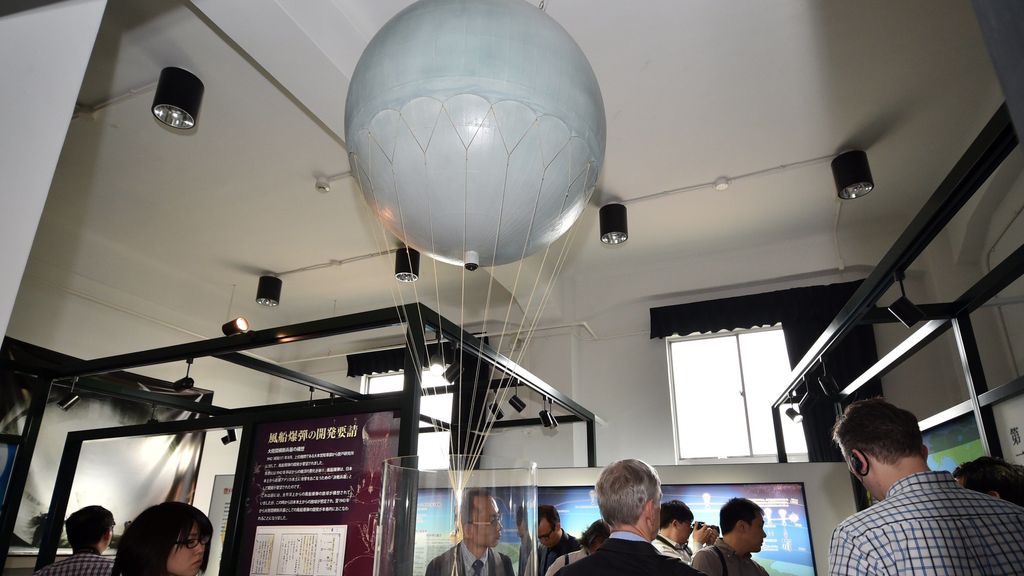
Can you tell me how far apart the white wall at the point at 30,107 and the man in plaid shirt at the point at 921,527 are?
1.81 meters

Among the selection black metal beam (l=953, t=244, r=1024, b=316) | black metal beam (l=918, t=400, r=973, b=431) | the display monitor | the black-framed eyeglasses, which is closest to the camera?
the black-framed eyeglasses

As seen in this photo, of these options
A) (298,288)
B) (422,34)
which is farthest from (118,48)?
(298,288)

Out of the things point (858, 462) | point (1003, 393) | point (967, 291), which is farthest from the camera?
point (967, 291)

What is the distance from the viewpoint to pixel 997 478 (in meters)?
2.35

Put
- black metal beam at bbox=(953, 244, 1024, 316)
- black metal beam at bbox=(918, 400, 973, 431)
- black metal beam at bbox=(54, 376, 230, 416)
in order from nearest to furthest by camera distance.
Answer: black metal beam at bbox=(953, 244, 1024, 316), black metal beam at bbox=(918, 400, 973, 431), black metal beam at bbox=(54, 376, 230, 416)

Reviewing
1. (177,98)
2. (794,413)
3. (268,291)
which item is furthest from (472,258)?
(268,291)

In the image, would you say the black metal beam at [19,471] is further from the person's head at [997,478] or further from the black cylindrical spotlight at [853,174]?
the black cylindrical spotlight at [853,174]

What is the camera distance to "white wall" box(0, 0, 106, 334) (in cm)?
84

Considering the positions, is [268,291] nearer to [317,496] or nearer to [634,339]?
[634,339]

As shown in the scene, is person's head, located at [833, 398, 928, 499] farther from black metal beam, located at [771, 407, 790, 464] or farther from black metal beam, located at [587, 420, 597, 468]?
black metal beam, located at [587, 420, 597, 468]

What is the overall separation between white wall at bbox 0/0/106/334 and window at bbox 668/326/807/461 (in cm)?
620

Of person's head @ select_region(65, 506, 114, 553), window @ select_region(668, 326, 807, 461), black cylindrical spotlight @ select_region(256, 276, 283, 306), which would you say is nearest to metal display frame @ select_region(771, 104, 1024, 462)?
window @ select_region(668, 326, 807, 461)

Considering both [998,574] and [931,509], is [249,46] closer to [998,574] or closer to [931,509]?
[931,509]

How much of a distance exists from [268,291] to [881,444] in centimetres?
622
